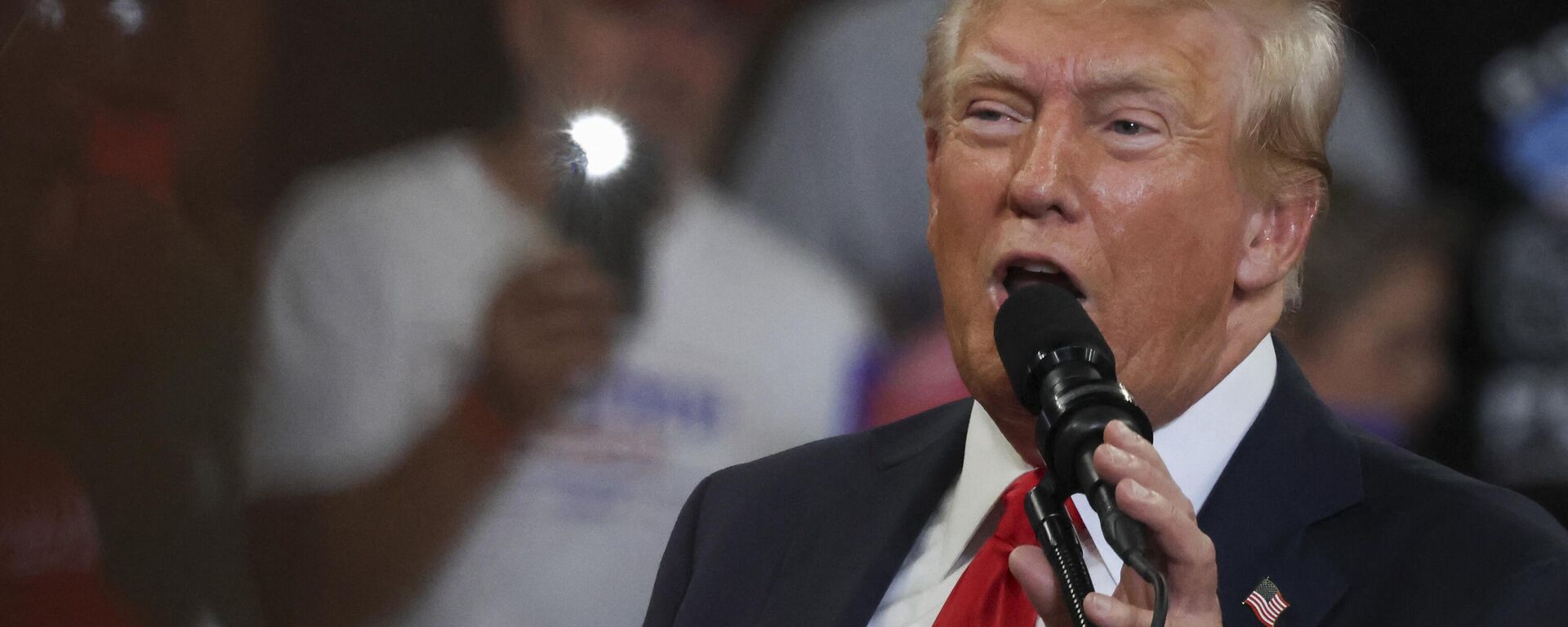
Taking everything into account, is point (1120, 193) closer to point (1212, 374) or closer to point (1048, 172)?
point (1048, 172)

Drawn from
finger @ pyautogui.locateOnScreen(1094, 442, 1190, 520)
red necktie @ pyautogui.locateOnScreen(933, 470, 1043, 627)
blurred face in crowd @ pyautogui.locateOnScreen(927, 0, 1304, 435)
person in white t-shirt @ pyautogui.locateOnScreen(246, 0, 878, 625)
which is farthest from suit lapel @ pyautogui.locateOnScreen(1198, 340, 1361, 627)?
person in white t-shirt @ pyautogui.locateOnScreen(246, 0, 878, 625)

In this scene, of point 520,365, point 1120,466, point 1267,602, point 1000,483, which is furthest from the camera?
point 520,365

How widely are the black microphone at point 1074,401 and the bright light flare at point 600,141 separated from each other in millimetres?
1157

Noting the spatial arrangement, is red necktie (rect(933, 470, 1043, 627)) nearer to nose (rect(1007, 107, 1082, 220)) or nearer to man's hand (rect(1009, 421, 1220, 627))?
nose (rect(1007, 107, 1082, 220))

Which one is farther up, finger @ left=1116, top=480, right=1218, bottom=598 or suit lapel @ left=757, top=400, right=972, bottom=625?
suit lapel @ left=757, top=400, right=972, bottom=625

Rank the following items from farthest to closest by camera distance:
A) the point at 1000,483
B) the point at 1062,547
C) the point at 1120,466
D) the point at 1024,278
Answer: the point at 1000,483 → the point at 1024,278 → the point at 1062,547 → the point at 1120,466

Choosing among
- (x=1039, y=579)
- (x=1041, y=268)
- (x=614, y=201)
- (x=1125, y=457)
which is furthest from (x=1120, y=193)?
(x=614, y=201)

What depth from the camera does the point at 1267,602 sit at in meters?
1.66

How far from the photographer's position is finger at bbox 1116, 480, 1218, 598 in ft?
3.75

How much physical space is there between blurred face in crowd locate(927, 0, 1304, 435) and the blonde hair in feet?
0.06

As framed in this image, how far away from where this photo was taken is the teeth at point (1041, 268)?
1737mm

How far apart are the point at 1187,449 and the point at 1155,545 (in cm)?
63

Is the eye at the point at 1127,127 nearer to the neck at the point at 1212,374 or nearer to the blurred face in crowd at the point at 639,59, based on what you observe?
the neck at the point at 1212,374

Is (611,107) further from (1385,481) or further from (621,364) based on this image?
(1385,481)
